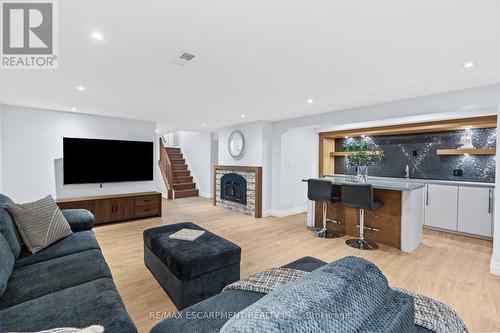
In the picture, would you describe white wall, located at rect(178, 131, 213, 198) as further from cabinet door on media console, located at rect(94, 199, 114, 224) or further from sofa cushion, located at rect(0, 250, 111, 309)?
sofa cushion, located at rect(0, 250, 111, 309)

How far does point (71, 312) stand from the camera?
3.89 feet

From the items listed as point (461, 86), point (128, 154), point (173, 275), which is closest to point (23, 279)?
point (173, 275)

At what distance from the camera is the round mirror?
19.4ft

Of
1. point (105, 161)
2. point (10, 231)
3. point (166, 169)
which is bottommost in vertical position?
point (10, 231)

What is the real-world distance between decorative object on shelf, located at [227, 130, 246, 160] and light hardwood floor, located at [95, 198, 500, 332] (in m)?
1.73

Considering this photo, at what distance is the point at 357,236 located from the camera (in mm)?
3957

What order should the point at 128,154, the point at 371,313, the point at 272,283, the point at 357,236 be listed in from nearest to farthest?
the point at 371,313 < the point at 272,283 < the point at 357,236 < the point at 128,154

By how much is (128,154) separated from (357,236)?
4808 mm

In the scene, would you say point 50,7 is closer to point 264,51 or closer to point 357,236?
point 264,51

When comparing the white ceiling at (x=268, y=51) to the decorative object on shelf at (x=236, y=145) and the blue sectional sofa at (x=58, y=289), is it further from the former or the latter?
the decorative object on shelf at (x=236, y=145)

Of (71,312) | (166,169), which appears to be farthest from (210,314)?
(166,169)

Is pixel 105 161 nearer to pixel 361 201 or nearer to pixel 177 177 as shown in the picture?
pixel 177 177

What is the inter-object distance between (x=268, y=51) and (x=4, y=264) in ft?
7.83

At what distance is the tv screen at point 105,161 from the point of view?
14.9 feet
